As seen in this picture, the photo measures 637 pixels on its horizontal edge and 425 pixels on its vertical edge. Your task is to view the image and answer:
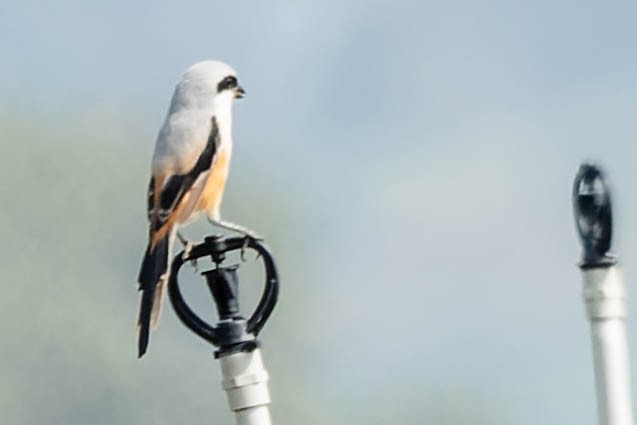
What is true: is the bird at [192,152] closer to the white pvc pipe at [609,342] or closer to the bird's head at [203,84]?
the bird's head at [203,84]

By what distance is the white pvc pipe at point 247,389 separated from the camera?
3.43 m

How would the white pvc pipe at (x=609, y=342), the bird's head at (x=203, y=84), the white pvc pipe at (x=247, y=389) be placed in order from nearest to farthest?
the white pvc pipe at (x=247, y=389), the white pvc pipe at (x=609, y=342), the bird's head at (x=203, y=84)

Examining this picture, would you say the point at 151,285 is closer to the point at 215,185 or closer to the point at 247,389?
the point at 215,185

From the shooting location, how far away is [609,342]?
4.30 metres

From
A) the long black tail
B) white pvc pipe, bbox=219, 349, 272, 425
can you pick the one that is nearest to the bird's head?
the long black tail

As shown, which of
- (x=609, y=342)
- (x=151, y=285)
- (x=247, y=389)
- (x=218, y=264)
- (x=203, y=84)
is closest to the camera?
(x=247, y=389)

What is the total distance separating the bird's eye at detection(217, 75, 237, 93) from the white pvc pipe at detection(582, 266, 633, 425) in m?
1.63

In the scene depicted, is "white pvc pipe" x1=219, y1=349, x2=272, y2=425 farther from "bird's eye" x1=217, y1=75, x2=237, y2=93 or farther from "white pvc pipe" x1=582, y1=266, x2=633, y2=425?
"bird's eye" x1=217, y1=75, x2=237, y2=93

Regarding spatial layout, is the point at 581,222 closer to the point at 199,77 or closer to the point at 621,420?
the point at 621,420

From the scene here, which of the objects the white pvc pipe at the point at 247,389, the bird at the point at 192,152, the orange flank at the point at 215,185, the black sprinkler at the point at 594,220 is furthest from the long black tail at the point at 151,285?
the black sprinkler at the point at 594,220

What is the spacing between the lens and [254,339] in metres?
3.47

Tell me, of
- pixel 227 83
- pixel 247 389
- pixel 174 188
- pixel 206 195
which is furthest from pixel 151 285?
pixel 247 389

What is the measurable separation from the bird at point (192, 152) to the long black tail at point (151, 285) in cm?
25

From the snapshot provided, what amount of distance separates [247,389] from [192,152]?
207 cm
